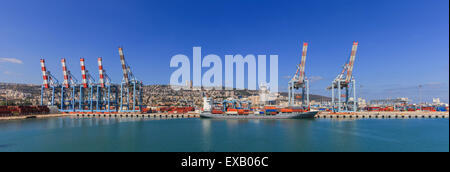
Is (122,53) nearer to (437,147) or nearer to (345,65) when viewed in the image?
(345,65)

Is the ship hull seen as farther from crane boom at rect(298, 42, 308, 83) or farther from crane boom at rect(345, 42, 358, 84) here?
crane boom at rect(345, 42, 358, 84)

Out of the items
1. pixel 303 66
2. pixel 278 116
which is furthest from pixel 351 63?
pixel 278 116

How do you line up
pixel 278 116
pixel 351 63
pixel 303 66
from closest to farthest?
pixel 278 116, pixel 351 63, pixel 303 66

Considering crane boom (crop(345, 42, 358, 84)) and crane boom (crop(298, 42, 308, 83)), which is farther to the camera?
crane boom (crop(298, 42, 308, 83))

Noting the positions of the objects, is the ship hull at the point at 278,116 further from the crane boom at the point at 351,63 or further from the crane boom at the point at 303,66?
the crane boom at the point at 351,63

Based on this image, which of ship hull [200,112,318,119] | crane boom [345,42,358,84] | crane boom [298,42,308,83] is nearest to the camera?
ship hull [200,112,318,119]

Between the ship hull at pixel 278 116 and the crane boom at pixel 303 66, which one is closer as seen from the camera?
the ship hull at pixel 278 116

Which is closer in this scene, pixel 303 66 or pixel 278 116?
pixel 278 116

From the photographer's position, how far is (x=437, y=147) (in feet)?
68.2

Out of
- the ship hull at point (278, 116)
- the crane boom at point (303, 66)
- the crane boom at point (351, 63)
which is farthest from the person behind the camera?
the crane boom at point (303, 66)

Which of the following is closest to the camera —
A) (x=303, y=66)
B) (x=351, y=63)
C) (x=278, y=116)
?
(x=278, y=116)

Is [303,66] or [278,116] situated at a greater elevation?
[303,66]

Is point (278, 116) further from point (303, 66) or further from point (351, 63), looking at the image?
point (351, 63)
